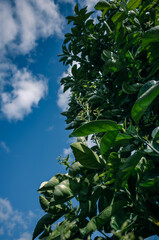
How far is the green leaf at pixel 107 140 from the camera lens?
46.7 inches

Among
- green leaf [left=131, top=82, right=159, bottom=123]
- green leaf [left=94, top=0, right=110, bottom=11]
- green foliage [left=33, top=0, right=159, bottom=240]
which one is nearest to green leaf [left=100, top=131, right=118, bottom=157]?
green foliage [left=33, top=0, right=159, bottom=240]

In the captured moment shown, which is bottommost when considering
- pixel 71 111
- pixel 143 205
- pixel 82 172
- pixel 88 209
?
pixel 143 205

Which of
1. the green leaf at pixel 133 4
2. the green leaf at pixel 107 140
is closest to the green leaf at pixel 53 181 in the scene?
the green leaf at pixel 107 140

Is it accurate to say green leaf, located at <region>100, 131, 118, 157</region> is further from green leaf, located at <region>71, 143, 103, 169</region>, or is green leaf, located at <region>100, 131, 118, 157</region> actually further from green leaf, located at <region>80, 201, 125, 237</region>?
green leaf, located at <region>80, 201, 125, 237</region>

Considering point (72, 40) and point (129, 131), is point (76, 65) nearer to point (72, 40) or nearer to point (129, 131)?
point (72, 40)

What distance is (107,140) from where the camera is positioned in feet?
4.02

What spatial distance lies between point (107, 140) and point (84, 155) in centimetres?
21

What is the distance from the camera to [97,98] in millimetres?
2678

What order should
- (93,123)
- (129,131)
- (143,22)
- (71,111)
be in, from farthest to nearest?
(71,111) → (143,22) → (129,131) → (93,123)

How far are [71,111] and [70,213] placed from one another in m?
2.26

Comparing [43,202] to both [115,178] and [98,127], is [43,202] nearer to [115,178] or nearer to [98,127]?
[115,178]

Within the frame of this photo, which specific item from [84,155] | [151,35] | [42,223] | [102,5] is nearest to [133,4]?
[102,5]

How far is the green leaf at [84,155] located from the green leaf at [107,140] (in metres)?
→ 0.09

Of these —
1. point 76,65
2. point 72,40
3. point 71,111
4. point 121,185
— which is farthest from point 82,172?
point 72,40
